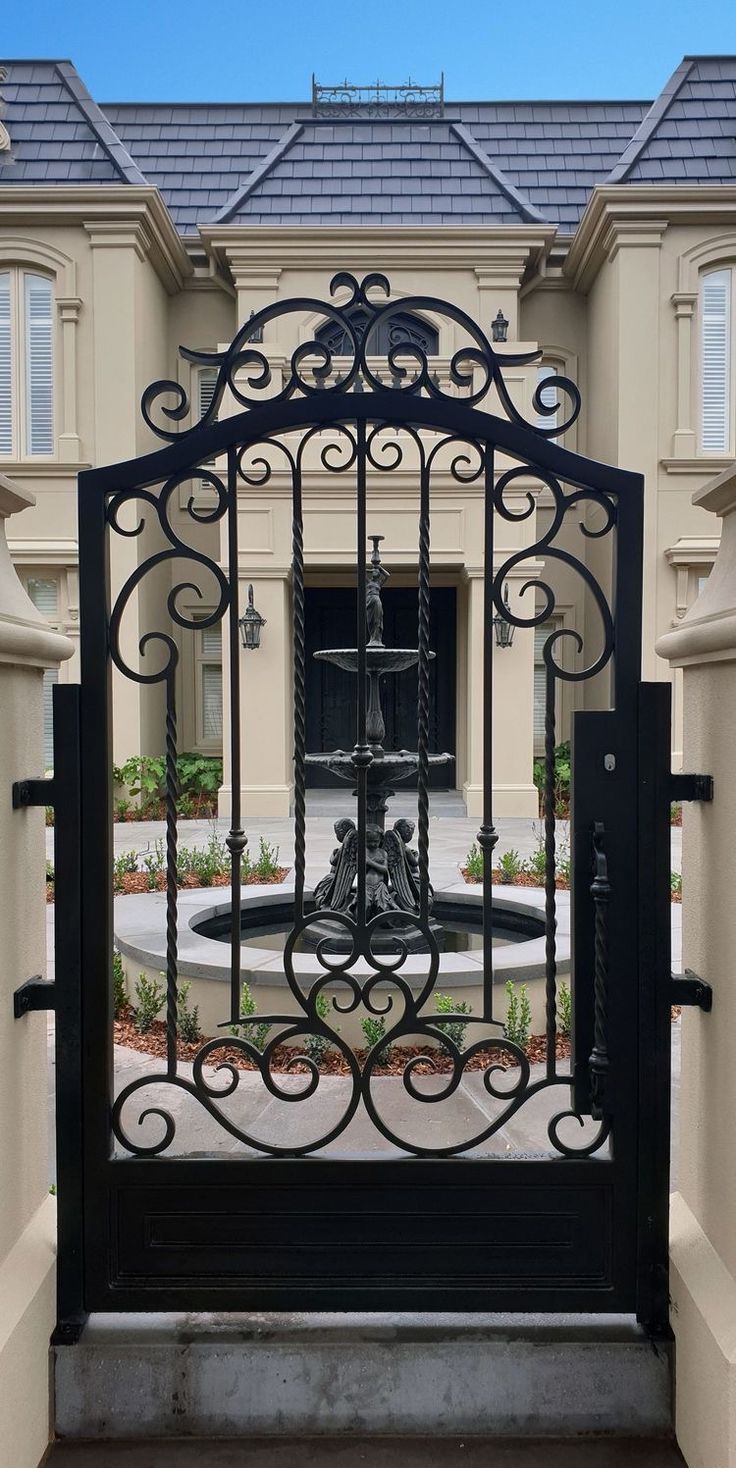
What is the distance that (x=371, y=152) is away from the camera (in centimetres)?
1466

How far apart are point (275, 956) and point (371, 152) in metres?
13.9

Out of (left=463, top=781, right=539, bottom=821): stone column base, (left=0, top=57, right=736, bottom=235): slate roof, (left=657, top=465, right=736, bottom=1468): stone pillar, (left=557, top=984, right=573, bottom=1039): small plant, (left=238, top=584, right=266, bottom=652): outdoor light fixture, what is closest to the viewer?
(left=657, top=465, right=736, bottom=1468): stone pillar

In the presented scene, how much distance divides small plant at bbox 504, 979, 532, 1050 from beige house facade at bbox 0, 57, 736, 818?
831cm

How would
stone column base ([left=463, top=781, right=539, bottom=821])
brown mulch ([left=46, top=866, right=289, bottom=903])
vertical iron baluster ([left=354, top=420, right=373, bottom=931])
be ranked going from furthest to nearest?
1. stone column base ([left=463, top=781, right=539, bottom=821])
2. brown mulch ([left=46, top=866, right=289, bottom=903])
3. vertical iron baluster ([left=354, top=420, right=373, bottom=931])

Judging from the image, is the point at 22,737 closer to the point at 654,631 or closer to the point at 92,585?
the point at 92,585

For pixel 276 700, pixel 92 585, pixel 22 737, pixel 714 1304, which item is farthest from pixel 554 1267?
pixel 276 700

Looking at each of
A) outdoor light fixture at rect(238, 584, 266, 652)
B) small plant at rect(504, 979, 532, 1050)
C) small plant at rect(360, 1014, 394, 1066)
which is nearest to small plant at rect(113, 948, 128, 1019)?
small plant at rect(360, 1014, 394, 1066)

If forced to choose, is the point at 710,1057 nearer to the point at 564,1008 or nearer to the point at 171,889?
the point at 171,889

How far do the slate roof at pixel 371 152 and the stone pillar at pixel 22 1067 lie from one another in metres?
12.7

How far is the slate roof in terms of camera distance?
13.2m

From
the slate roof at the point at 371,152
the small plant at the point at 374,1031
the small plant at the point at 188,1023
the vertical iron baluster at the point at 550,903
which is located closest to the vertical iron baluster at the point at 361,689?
the vertical iron baluster at the point at 550,903

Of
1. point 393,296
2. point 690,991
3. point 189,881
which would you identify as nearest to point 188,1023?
point 690,991

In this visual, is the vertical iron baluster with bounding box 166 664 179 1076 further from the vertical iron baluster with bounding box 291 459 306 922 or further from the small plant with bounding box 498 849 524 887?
the small plant with bounding box 498 849 524 887

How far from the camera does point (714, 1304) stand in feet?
6.35
